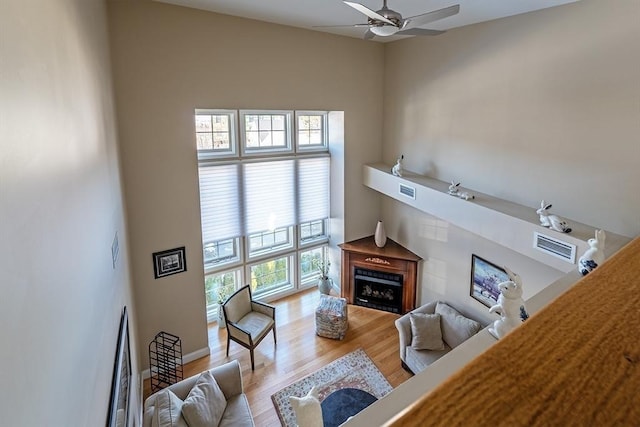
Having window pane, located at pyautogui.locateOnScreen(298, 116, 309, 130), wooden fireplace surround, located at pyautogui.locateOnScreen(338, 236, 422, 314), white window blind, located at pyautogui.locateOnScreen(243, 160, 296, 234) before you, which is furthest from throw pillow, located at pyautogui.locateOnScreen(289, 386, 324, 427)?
window pane, located at pyautogui.locateOnScreen(298, 116, 309, 130)

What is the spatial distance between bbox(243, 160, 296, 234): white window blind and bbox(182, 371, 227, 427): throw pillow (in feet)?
8.63

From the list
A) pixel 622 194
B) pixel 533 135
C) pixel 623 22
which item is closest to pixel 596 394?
pixel 622 194

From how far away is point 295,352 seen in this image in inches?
220

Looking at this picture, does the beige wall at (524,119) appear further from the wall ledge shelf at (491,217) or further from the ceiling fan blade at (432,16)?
the ceiling fan blade at (432,16)

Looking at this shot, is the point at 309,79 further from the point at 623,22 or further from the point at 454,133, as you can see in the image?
the point at 623,22

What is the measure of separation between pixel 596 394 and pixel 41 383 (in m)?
1.37

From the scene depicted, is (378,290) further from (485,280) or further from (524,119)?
(524,119)

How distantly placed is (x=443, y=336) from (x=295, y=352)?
2.23m

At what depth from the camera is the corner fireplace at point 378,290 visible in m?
6.45

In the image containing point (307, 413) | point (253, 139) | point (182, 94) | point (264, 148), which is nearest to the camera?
point (307, 413)

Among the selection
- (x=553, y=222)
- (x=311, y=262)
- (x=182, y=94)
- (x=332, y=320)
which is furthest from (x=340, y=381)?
(x=182, y=94)

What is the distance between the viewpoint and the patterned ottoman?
228 inches

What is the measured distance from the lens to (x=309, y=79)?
5676 millimetres

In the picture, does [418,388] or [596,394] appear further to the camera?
[418,388]
